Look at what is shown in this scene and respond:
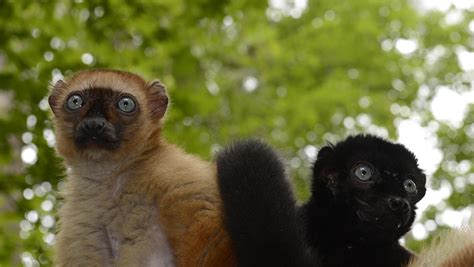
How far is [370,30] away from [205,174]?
1287 centimetres

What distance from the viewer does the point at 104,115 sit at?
4418mm

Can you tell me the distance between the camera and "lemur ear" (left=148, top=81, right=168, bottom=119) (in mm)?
4738

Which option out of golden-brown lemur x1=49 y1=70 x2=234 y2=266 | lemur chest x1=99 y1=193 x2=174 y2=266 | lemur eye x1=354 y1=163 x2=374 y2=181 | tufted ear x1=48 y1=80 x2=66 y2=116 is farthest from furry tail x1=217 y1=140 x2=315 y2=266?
tufted ear x1=48 y1=80 x2=66 y2=116

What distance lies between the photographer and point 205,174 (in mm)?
4203

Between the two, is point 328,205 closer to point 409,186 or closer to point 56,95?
point 409,186

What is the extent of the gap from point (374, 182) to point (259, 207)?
89 cm

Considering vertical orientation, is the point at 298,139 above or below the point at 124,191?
above

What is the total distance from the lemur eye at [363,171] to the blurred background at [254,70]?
376cm

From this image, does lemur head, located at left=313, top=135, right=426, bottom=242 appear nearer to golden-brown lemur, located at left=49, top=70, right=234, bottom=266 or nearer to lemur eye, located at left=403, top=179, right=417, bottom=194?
lemur eye, located at left=403, top=179, right=417, bottom=194

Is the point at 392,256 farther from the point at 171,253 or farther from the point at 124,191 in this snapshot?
the point at 124,191

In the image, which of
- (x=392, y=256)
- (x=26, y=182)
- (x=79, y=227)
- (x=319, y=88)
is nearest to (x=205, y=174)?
(x=79, y=227)

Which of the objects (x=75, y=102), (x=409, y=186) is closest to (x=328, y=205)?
(x=409, y=186)

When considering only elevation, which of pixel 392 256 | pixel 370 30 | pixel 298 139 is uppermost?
pixel 370 30

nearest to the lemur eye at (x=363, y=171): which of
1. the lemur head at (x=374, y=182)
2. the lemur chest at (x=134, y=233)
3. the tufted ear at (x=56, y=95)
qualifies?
the lemur head at (x=374, y=182)
